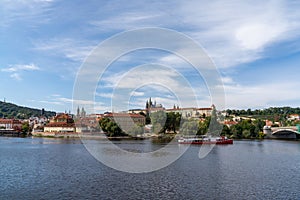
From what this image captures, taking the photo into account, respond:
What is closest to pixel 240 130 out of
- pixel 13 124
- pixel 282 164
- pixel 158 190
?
pixel 282 164

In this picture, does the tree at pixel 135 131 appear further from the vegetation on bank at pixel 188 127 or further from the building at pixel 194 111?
the building at pixel 194 111

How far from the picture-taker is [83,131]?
3912 inches

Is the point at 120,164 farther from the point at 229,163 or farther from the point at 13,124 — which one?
the point at 13,124

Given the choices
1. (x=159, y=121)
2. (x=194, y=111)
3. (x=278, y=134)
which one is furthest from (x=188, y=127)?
(x=194, y=111)

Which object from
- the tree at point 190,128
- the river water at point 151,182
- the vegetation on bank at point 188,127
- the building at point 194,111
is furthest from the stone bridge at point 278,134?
the river water at point 151,182

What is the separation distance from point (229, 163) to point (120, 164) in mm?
11835

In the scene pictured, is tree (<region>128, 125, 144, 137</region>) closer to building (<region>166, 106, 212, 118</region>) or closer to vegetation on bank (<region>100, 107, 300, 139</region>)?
vegetation on bank (<region>100, 107, 300, 139</region>)

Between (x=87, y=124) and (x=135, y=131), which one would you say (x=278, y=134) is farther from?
(x=87, y=124)

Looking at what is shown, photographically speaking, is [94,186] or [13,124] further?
[13,124]

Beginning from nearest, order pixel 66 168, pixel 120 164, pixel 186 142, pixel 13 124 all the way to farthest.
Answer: pixel 66 168, pixel 120 164, pixel 186 142, pixel 13 124

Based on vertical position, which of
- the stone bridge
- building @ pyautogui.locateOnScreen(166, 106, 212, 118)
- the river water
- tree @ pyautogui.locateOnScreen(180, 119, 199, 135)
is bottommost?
the river water

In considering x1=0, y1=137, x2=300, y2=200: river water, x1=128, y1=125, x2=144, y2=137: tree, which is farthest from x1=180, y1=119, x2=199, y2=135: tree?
x1=0, y1=137, x2=300, y2=200: river water

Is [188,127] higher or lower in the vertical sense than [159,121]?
lower

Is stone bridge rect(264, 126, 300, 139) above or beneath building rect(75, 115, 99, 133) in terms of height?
beneath
